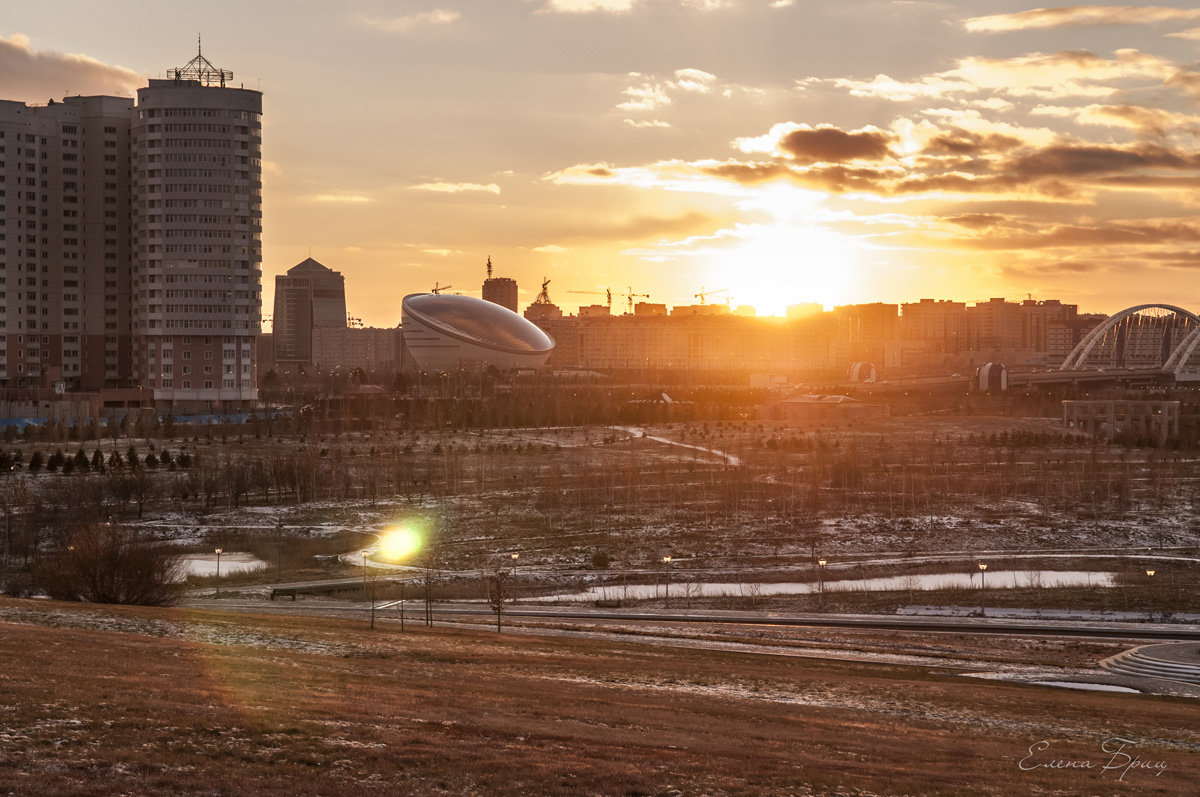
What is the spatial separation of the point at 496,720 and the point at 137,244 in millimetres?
115934

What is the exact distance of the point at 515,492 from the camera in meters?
72.8

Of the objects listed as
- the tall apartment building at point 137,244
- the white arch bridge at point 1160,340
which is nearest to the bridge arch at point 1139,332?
the white arch bridge at point 1160,340

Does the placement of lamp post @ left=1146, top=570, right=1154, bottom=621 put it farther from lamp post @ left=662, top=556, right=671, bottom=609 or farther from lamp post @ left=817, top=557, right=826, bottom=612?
lamp post @ left=662, top=556, right=671, bottom=609

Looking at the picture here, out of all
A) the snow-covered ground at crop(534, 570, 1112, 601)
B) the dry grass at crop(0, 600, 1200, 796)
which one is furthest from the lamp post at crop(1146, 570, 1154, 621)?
the dry grass at crop(0, 600, 1200, 796)

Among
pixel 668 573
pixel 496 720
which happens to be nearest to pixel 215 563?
pixel 668 573

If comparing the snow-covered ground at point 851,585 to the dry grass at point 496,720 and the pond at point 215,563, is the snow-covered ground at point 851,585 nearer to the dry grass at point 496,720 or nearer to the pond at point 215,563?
the pond at point 215,563

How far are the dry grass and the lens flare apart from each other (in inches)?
993

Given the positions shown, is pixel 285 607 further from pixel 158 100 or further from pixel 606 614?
pixel 158 100

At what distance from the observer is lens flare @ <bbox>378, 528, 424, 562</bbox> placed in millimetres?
55072

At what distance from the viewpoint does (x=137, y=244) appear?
401 feet

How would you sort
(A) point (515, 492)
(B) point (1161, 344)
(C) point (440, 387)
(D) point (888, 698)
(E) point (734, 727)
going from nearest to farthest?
(E) point (734, 727), (D) point (888, 698), (A) point (515, 492), (C) point (440, 387), (B) point (1161, 344)

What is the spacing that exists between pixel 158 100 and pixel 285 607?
89.7m

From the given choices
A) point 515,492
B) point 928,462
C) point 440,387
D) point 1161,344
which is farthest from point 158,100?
point 1161,344
